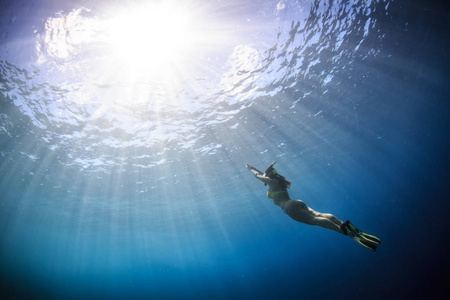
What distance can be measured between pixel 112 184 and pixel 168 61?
60.4 ft

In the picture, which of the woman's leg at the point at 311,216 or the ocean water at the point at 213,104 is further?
the ocean water at the point at 213,104

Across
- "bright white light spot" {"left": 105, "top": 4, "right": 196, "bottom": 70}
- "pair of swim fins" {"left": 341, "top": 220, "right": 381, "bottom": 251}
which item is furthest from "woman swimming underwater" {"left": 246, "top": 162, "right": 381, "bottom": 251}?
"bright white light spot" {"left": 105, "top": 4, "right": 196, "bottom": 70}

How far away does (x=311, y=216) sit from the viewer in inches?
179

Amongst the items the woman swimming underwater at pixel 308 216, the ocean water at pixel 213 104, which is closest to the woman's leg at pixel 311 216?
the woman swimming underwater at pixel 308 216

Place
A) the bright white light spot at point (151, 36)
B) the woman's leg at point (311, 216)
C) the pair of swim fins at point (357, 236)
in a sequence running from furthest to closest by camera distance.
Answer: the bright white light spot at point (151, 36)
the woman's leg at point (311, 216)
the pair of swim fins at point (357, 236)

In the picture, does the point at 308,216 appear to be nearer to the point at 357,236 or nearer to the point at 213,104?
the point at 357,236

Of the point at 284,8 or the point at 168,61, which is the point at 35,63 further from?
the point at 284,8

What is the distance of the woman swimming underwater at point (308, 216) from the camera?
3666mm

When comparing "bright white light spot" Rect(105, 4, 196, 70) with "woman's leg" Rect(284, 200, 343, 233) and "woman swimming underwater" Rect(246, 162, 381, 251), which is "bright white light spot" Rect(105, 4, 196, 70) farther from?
"woman's leg" Rect(284, 200, 343, 233)

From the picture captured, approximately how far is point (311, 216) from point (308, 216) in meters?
0.08

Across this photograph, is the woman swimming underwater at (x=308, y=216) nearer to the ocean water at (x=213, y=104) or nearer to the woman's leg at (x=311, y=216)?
the woman's leg at (x=311, y=216)

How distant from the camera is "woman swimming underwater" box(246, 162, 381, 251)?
12.0 ft

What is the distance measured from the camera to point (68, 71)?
9.62 meters

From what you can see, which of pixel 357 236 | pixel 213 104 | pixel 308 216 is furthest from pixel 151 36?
pixel 357 236
